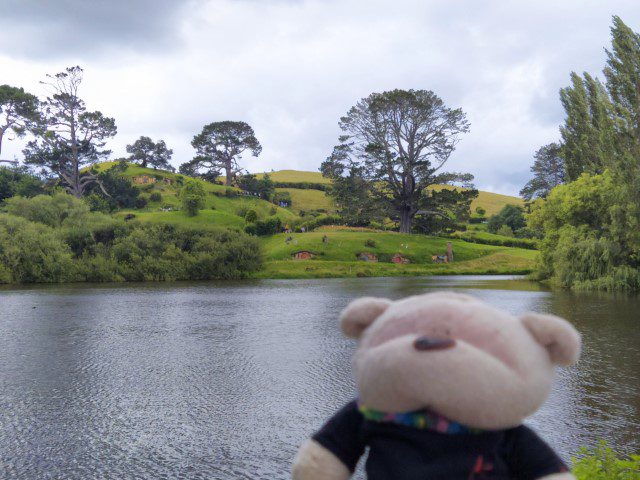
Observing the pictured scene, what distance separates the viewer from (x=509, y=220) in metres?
80.4

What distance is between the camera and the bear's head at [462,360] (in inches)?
74.7

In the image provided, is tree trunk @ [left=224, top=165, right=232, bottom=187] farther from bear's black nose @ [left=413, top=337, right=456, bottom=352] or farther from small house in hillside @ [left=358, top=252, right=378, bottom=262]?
bear's black nose @ [left=413, top=337, right=456, bottom=352]

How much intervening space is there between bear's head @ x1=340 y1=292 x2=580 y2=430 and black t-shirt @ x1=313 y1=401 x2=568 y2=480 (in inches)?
4.5

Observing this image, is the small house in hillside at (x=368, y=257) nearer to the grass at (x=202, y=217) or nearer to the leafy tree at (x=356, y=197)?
the leafy tree at (x=356, y=197)

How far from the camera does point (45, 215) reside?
151ft

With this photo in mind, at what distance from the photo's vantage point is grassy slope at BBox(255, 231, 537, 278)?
150 feet

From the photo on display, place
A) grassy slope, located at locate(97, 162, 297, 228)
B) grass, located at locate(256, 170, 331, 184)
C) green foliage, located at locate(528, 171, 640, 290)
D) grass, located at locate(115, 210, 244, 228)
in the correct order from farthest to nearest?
grass, located at locate(256, 170, 331, 184)
grassy slope, located at locate(97, 162, 297, 228)
grass, located at locate(115, 210, 244, 228)
green foliage, located at locate(528, 171, 640, 290)

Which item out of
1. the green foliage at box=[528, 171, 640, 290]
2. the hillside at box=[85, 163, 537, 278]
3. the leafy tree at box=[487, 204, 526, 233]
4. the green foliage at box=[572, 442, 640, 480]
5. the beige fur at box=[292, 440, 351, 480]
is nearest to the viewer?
the beige fur at box=[292, 440, 351, 480]

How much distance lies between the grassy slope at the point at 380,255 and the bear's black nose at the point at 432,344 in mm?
40954

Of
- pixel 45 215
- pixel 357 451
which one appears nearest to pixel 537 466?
pixel 357 451

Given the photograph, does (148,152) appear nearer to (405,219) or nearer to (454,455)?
(405,219)

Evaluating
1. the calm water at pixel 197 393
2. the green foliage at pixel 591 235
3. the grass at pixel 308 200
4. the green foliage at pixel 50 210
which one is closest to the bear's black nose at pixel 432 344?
the calm water at pixel 197 393

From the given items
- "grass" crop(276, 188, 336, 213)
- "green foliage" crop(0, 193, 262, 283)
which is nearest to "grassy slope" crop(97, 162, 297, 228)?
"grass" crop(276, 188, 336, 213)

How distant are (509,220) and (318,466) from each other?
273ft
